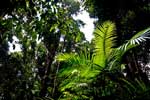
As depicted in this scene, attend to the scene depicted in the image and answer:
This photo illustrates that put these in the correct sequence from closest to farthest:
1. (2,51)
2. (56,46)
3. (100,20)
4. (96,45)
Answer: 1. (96,45)
2. (100,20)
3. (56,46)
4. (2,51)

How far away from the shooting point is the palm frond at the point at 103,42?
16.7 ft

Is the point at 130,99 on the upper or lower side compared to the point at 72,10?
lower

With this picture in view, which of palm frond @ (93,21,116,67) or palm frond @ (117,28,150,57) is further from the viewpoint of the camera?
palm frond @ (93,21,116,67)

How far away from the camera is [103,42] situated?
5375mm

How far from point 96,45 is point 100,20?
14.3m

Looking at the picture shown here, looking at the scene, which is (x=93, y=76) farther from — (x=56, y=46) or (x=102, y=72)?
(x=56, y=46)

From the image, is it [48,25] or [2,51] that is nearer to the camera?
[48,25]

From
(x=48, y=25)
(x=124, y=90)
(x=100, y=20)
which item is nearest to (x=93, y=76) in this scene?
(x=124, y=90)

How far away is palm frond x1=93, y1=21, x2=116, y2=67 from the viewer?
5.09 meters

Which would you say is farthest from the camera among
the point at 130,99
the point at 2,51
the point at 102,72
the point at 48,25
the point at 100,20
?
the point at 2,51

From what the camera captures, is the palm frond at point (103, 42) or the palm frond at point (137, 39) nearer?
the palm frond at point (137, 39)

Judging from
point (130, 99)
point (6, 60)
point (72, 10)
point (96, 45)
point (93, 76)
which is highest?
point (72, 10)

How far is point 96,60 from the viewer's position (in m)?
5.06

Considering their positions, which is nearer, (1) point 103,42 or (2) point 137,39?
(2) point 137,39
